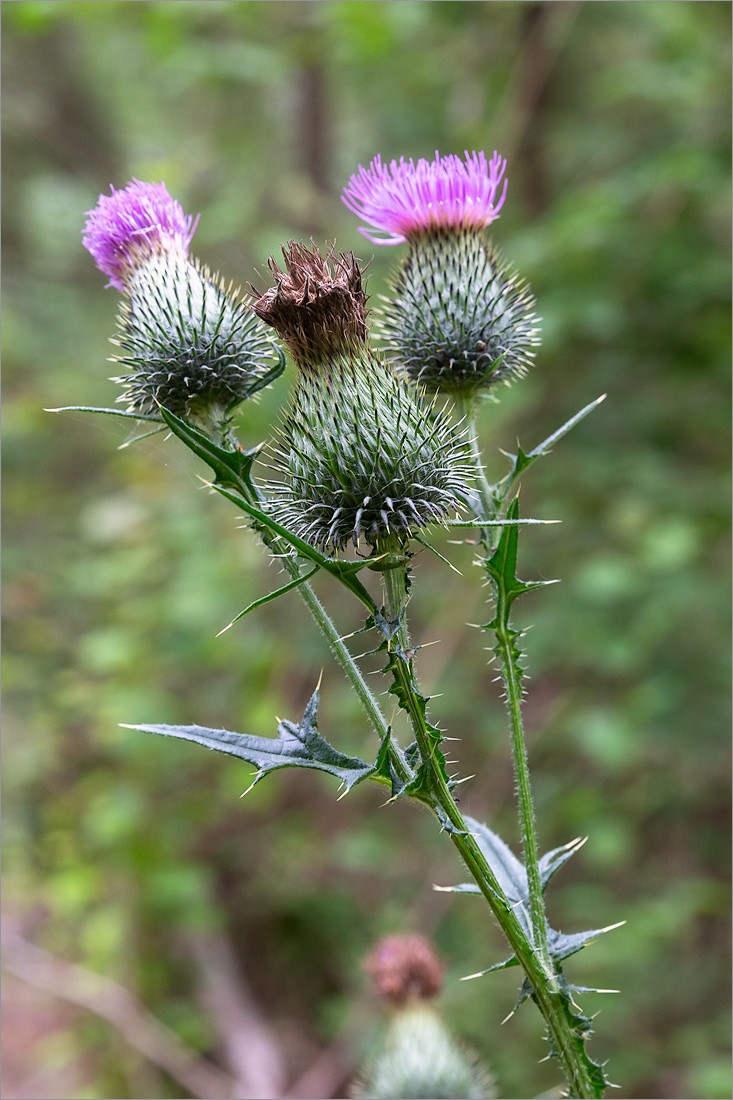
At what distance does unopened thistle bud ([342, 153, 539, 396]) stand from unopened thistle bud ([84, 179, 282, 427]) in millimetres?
406

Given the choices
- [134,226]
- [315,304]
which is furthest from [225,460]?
[134,226]

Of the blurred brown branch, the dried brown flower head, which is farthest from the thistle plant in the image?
the blurred brown branch

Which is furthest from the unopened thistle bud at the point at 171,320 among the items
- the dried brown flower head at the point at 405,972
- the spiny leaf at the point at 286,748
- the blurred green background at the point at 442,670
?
the blurred green background at the point at 442,670

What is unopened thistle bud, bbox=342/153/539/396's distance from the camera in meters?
2.15

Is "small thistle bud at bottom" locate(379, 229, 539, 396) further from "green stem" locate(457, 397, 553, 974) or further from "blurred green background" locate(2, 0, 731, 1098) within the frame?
"blurred green background" locate(2, 0, 731, 1098)

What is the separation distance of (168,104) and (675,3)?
21.8 feet

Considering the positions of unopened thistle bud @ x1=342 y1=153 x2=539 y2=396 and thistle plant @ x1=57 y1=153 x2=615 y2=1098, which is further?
unopened thistle bud @ x1=342 y1=153 x2=539 y2=396

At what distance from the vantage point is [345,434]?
1.73 m

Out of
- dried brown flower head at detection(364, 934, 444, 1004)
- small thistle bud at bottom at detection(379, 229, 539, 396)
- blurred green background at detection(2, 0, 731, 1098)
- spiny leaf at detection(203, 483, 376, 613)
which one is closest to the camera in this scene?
spiny leaf at detection(203, 483, 376, 613)

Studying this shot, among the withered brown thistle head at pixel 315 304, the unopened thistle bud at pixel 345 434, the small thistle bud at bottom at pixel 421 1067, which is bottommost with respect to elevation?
the small thistle bud at bottom at pixel 421 1067

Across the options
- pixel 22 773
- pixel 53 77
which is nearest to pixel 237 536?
pixel 22 773

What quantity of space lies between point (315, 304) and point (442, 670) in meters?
4.26

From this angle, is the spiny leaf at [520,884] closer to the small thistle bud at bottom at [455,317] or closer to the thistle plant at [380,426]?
the thistle plant at [380,426]

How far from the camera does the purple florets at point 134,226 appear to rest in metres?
2.21
